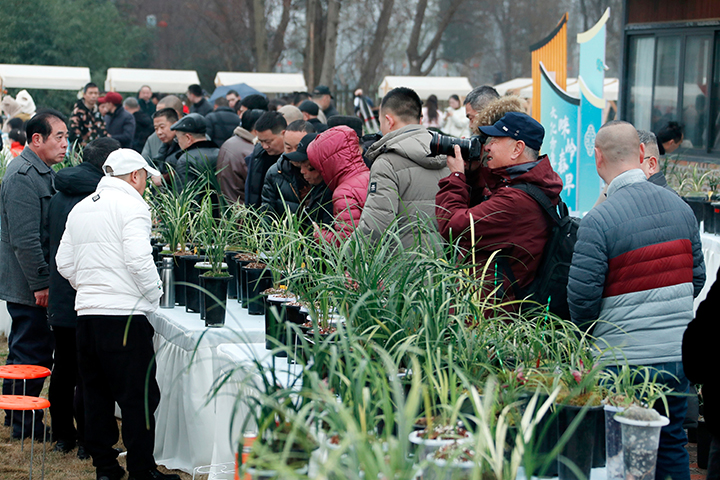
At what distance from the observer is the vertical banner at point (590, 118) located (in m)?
8.10

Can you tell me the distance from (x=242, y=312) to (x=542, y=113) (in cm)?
588

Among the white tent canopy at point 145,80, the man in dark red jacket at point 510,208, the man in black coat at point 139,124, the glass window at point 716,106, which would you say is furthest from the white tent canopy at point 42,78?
the man in dark red jacket at point 510,208

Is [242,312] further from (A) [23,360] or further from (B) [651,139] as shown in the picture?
(B) [651,139]

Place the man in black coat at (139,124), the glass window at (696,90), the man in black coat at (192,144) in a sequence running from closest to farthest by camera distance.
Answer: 1. the man in black coat at (192,144)
2. the glass window at (696,90)
3. the man in black coat at (139,124)

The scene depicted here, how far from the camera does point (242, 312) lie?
11.6 feet

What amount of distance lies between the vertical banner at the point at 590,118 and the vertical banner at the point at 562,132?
0.22ft

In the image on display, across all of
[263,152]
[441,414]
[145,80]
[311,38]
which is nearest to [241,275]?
[263,152]

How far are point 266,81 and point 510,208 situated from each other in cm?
1800

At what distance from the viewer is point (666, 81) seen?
943 centimetres

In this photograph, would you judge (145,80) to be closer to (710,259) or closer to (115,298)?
(710,259)

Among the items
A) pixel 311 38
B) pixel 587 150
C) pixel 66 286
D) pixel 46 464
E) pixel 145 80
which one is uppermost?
pixel 311 38

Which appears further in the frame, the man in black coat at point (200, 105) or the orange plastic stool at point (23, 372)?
the man in black coat at point (200, 105)

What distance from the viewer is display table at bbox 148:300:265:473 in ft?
10.9

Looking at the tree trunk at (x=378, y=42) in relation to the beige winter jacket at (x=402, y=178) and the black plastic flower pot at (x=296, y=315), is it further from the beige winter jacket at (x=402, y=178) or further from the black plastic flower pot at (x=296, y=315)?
the black plastic flower pot at (x=296, y=315)
